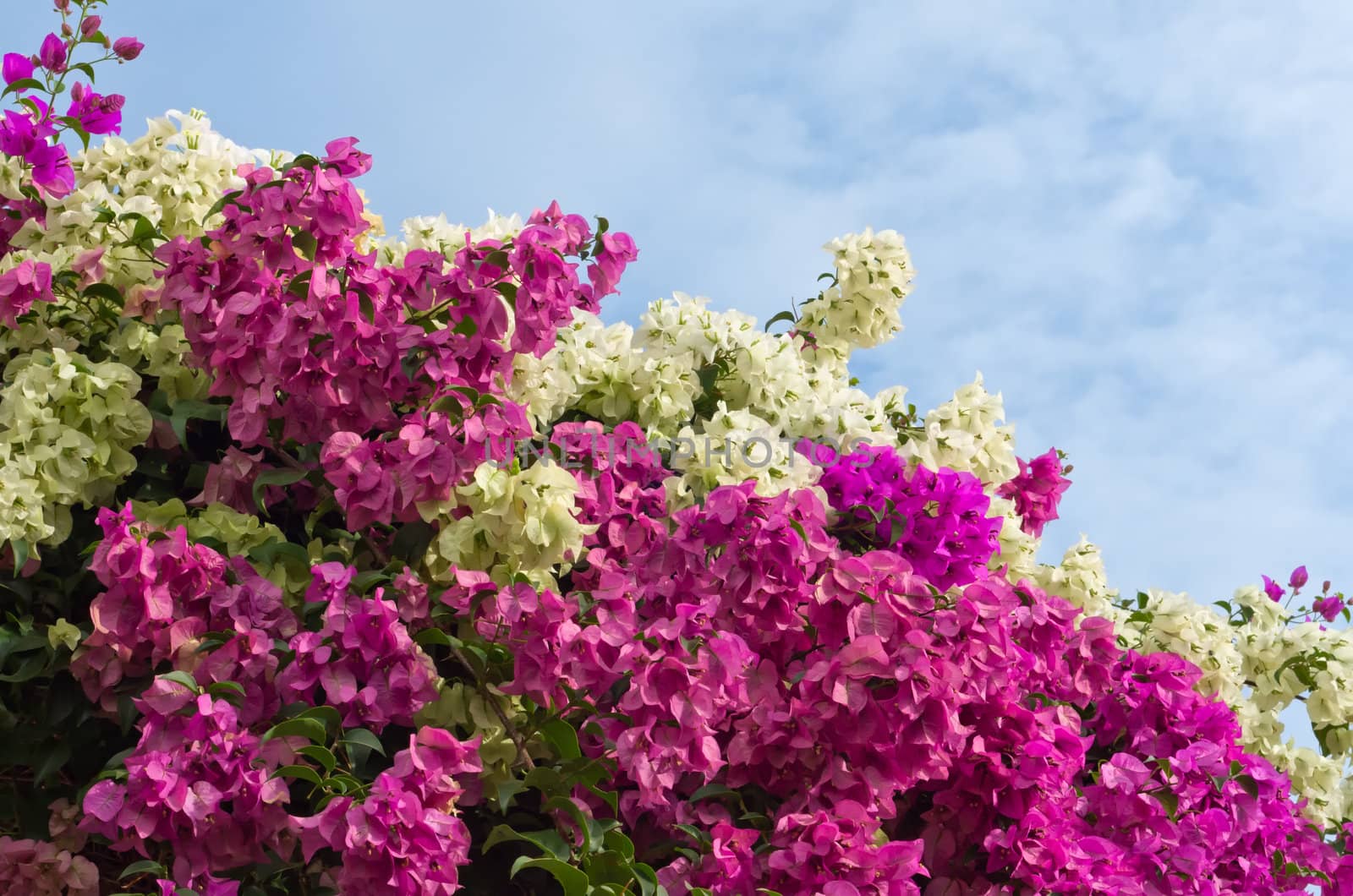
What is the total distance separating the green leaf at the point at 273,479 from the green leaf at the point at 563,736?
0.85m

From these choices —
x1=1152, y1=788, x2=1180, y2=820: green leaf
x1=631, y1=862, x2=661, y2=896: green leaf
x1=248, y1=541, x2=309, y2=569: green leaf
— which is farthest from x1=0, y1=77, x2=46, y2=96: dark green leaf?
x1=1152, y1=788, x2=1180, y2=820: green leaf

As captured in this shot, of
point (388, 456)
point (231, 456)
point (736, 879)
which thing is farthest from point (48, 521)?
point (736, 879)

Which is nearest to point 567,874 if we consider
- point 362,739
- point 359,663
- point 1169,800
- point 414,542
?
point 362,739

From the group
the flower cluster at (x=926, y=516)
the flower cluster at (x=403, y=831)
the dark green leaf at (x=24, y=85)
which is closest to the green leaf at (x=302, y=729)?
the flower cluster at (x=403, y=831)

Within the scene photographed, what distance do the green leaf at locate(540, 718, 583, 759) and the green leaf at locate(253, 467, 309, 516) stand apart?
33.5 inches

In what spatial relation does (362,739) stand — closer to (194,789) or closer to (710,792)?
(194,789)

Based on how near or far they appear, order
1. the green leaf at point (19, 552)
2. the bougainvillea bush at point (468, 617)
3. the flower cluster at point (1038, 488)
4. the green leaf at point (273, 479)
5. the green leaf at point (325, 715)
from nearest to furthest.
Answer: the green leaf at point (325, 715)
the bougainvillea bush at point (468, 617)
the green leaf at point (19, 552)
the green leaf at point (273, 479)
the flower cluster at point (1038, 488)

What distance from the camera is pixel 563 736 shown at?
2670 mm

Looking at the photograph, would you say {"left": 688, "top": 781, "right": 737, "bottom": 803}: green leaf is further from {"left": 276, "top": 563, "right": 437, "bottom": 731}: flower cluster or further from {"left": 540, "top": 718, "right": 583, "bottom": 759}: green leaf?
{"left": 276, "top": 563, "right": 437, "bottom": 731}: flower cluster

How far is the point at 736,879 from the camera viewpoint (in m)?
2.69

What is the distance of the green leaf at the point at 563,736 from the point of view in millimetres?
2656

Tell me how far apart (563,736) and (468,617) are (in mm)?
403

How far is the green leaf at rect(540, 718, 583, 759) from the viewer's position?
8.71 ft

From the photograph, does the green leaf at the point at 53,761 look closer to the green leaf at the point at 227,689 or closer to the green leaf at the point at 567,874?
the green leaf at the point at 227,689
